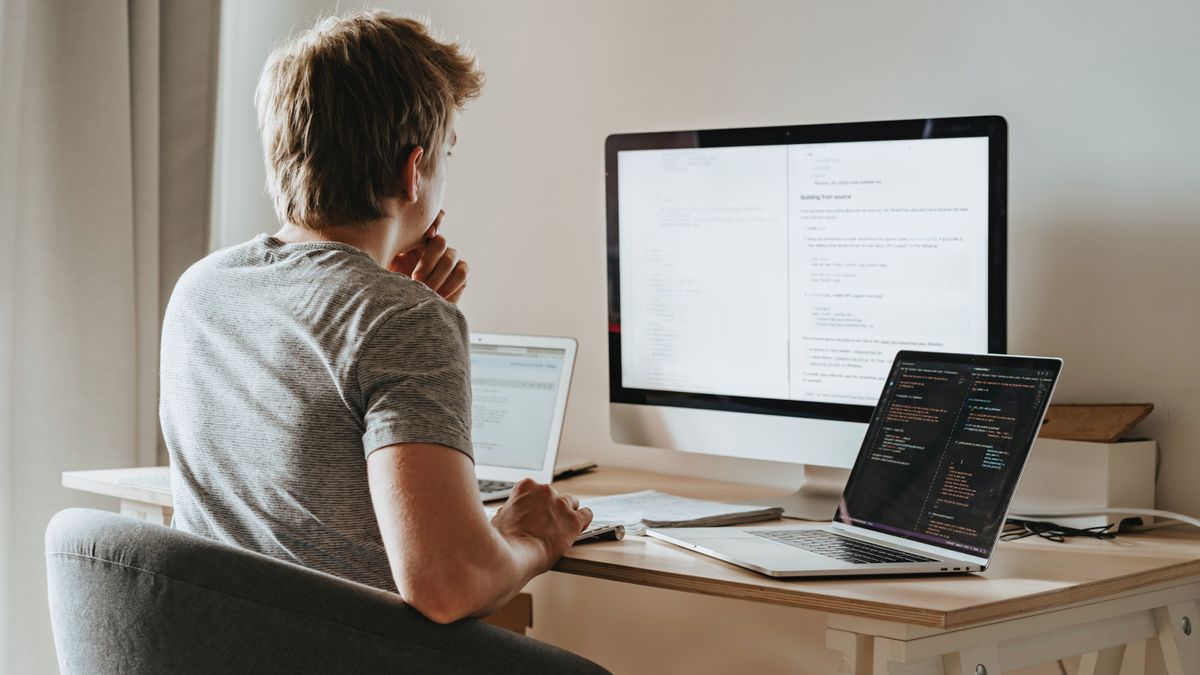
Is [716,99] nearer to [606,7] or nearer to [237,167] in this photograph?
[606,7]

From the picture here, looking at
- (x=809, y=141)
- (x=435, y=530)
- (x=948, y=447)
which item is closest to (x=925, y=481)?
(x=948, y=447)

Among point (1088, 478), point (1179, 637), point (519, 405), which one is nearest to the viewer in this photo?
point (1179, 637)

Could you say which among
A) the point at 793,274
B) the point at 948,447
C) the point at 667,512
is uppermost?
the point at 793,274

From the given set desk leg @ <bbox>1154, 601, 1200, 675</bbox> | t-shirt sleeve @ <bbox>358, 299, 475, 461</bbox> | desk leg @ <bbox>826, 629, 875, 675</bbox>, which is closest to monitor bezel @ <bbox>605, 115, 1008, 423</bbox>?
desk leg @ <bbox>1154, 601, 1200, 675</bbox>

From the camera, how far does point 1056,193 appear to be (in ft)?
5.43

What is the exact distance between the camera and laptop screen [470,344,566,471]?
1.84 metres

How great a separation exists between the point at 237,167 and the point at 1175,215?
182cm

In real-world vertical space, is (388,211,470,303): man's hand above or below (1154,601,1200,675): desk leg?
above

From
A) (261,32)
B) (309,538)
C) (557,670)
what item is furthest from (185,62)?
(557,670)

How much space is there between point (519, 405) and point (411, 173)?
25.1 inches

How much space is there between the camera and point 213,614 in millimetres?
949

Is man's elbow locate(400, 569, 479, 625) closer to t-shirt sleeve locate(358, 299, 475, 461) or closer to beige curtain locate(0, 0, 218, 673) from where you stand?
t-shirt sleeve locate(358, 299, 475, 461)

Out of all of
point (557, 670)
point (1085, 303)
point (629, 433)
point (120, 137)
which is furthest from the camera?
point (120, 137)

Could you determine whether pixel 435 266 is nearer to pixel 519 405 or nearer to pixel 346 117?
pixel 519 405
